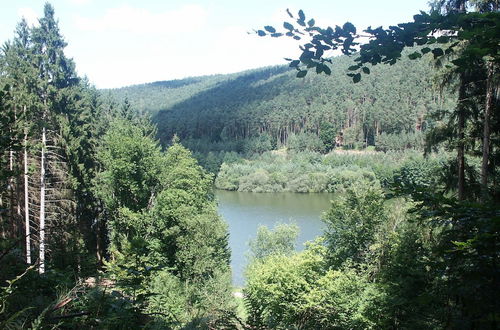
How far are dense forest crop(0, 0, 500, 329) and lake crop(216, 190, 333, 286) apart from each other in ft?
17.8

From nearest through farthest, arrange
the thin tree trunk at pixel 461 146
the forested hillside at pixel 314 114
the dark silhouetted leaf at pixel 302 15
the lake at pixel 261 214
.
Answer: the dark silhouetted leaf at pixel 302 15 → the thin tree trunk at pixel 461 146 → the lake at pixel 261 214 → the forested hillside at pixel 314 114

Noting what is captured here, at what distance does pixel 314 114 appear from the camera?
112875mm

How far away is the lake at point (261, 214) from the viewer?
29156 millimetres

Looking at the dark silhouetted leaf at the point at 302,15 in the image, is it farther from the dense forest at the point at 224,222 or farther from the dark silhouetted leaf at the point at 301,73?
the dark silhouetted leaf at the point at 301,73

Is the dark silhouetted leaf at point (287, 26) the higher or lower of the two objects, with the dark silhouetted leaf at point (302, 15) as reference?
lower

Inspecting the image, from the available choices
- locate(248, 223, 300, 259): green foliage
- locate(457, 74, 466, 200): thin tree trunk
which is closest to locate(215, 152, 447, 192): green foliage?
locate(248, 223, 300, 259): green foliage

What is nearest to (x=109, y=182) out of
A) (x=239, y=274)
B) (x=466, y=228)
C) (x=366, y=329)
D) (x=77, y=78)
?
(x=77, y=78)

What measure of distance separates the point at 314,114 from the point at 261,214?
248 ft

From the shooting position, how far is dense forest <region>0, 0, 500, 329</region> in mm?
2455

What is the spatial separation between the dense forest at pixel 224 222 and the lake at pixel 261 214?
5.42 m

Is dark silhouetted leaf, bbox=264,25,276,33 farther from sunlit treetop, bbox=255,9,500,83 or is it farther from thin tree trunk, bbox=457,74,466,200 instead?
thin tree trunk, bbox=457,74,466,200

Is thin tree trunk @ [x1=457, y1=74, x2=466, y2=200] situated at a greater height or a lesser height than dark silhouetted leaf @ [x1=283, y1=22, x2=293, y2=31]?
lesser

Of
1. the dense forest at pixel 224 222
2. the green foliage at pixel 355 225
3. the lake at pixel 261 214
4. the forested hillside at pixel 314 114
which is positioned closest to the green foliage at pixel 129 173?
the dense forest at pixel 224 222

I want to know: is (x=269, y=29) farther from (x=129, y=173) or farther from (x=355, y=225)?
(x=129, y=173)
